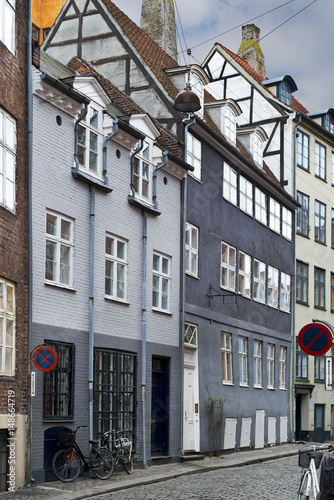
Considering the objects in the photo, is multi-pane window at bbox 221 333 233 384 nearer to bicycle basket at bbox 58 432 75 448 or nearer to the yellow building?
bicycle basket at bbox 58 432 75 448

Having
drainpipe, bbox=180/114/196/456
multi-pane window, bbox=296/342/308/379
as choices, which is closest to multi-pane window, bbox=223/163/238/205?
drainpipe, bbox=180/114/196/456

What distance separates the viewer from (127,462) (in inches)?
747

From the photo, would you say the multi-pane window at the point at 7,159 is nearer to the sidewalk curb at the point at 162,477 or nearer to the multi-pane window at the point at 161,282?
the sidewalk curb at the point at 162,477

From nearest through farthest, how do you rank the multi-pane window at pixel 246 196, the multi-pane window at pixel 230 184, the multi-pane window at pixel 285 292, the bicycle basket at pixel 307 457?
the bicycle basket at pixel 307 457
the multi-pane window at pixel 230 184
the multi-pane window at pixel 246 196
the multi-pane window at pixel 285 292

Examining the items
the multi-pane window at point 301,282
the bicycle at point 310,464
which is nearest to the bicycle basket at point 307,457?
the bicycle at point 310,464

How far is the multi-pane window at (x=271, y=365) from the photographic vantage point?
31641 millimetres

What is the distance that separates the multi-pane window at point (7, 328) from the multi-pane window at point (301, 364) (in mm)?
21272

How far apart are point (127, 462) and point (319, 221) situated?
22067 mm

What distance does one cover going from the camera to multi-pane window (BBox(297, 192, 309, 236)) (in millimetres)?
36750

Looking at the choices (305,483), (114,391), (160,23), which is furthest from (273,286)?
(305,483)

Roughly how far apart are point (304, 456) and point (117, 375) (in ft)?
28.6

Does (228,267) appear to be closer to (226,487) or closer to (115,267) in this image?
(115,267)

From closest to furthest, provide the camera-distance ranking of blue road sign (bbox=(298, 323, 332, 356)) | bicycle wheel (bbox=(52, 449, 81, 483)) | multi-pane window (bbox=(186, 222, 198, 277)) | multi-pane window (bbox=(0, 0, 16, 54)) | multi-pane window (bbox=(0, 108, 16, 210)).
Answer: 1. blue road sign (bbox=(298, 323, 332, 356))
2. multi-pane window (bbox=(0, 108, 16, 210))
3. multi-pane window (bbox=(0, 0, 16, 54))
4. bicycle wheel (bbox=(52, 449, 81, 483))
5. multi-pane window (bbox=(186, 222, 198, 277))

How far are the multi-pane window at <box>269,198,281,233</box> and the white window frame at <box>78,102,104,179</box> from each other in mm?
13675
